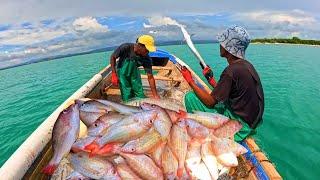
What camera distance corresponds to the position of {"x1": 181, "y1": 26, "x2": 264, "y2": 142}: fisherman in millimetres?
5418

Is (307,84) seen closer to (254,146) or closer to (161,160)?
(254,146)

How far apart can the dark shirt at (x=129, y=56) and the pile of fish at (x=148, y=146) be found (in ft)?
12.9

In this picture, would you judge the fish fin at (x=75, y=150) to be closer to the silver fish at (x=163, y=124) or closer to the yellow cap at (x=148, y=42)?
the silver fish at (x=163, y=124)

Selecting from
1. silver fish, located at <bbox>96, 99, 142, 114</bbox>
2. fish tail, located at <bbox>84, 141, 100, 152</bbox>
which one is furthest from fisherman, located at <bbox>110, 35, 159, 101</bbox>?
fish tail, located at <bbox>84, 141, 100, 152</bbox>

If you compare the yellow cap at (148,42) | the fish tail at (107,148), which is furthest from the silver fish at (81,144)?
the yellow cap at (148,42)

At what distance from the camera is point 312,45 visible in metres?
100

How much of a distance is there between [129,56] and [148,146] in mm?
4859

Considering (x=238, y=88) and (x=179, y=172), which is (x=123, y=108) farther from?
(x=238, y=88)

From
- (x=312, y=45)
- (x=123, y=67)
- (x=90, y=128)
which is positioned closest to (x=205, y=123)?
(x=90, y=128)

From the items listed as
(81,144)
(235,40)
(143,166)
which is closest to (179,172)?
(143,166)

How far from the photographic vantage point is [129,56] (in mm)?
9164

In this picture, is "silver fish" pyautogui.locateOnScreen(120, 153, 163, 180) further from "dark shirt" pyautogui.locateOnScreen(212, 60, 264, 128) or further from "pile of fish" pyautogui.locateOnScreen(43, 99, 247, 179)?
"dark shirt" pyautogui.locateOnScreen(212, 60, 264, 128)

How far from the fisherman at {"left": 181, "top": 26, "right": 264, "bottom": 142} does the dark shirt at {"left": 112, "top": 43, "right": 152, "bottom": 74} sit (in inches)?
134

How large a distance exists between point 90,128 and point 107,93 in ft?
16.6
